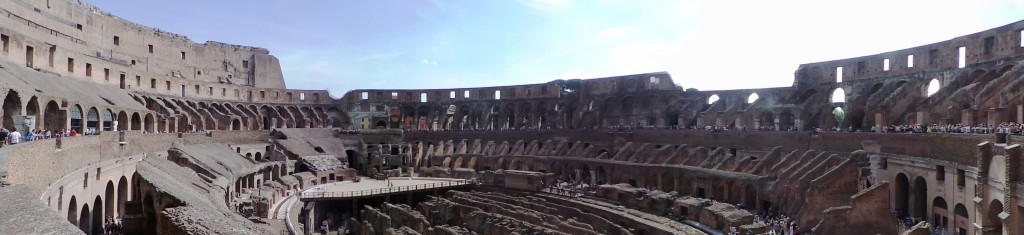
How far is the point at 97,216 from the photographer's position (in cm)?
2094

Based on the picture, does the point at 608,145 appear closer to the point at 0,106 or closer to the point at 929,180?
the point at 929,180

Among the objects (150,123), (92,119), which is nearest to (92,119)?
(92,119)

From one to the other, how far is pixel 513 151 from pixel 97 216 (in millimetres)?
29947

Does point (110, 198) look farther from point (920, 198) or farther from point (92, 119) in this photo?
point (920, 198)

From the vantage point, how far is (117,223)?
2052cm

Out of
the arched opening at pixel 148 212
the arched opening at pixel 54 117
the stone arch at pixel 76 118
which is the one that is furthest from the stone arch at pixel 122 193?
the arched opening at pixel 148 212

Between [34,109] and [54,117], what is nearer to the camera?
[34,109]

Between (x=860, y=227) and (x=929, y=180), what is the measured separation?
3745 mm

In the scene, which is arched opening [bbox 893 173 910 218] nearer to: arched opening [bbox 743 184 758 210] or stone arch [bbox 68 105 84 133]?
arched opening [bbox 743 184 758 210]

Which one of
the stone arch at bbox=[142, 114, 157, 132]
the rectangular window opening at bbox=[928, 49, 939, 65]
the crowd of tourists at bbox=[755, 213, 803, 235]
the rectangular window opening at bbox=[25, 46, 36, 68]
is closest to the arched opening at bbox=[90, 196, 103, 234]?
the rectangular window opening at bbox=[25, 46, 36, 68]

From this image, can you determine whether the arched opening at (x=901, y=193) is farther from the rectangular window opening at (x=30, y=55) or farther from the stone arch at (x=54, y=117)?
the rectangular window opening at (x=30, y=55)

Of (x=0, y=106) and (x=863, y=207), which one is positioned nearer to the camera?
(x=0, y=106)

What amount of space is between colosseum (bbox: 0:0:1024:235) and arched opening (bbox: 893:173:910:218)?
10cm

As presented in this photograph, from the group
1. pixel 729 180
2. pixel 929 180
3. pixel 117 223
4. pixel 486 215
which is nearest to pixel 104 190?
pixel 117 223
